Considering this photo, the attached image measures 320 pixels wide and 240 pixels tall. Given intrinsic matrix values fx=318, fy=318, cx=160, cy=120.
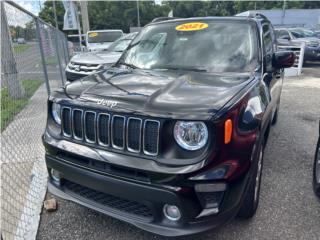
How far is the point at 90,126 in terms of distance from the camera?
2445 mm

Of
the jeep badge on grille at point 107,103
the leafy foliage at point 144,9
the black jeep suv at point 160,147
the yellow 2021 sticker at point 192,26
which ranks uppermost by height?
the yellow 2021 sticker at point 192,26

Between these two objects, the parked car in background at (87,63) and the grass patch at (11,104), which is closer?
the grass patch at (11,104)

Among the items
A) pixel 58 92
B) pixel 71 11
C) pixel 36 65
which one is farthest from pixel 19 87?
pixel 71 11

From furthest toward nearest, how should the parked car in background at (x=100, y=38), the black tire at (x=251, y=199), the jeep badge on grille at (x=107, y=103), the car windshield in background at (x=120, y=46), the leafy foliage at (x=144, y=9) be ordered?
the leafy foliage at (x=144, y=9), the parked car in background at (x=100, y=38), the car windshield in background at (x=120, y=46), the black tire at (x=251, y=199), the jeep badge on grille at (x=107, y=103)

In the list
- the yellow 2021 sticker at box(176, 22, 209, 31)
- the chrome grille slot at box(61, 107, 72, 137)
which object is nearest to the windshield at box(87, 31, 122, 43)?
the yellow 2021 sticker at box(176, 22, 209, 31)

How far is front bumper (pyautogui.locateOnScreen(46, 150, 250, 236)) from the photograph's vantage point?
6.98 feet

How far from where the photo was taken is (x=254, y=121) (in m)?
2.46

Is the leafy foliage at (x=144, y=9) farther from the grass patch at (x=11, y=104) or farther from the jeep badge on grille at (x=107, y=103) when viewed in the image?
the jeep badge on grille at (x=107, y=103)

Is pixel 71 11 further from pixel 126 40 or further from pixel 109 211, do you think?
pixel 109 211

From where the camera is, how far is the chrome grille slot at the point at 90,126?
95.0 inches

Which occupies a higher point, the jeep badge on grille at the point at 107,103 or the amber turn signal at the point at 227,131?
the jeep badge on grille at the point at 107,103

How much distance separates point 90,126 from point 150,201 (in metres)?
0.74

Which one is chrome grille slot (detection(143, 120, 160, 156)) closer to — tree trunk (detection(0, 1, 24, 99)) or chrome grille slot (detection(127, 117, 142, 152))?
chrome grille slot (detection(127, 117, 142, 152))

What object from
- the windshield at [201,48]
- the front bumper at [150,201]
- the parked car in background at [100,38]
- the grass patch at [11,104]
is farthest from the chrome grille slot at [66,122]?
the parked car in background at [100,38]
